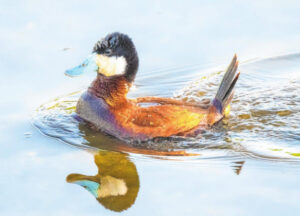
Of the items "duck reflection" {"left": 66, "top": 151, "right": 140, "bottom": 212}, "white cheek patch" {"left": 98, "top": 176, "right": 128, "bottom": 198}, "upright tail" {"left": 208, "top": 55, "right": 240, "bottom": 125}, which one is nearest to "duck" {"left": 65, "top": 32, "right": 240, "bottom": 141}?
"upright tail" {"left": 208, "top": 55, "right": 240, "bottom": 125}

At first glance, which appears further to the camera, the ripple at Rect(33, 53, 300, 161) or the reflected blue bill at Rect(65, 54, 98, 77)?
the reflected blue bill at Rect(65, 54, 98, 77)

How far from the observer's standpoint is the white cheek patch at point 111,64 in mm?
Answer: 7262

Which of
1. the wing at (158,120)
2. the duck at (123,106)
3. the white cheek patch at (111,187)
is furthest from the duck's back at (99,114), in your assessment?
the white cheek patch at (111,187)

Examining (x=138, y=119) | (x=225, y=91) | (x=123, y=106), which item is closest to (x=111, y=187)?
(x=138, y=119)

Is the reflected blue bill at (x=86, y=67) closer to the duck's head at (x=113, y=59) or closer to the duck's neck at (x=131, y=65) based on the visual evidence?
the duck's head at (x=113, y=59)

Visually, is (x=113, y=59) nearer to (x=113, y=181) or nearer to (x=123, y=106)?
(x=123, y=106)

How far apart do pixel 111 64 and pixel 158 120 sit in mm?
796

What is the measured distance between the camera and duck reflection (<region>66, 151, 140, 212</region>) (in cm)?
600

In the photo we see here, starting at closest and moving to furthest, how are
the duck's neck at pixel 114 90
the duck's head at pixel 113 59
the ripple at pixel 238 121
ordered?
the ripple at pixel 238 121 < the duck's head at pixel 113 59 < the duck's neck at pixel 114 90

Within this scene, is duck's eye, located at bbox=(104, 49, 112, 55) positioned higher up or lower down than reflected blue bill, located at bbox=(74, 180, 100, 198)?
higher up

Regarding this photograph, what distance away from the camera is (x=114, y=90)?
7371 mm

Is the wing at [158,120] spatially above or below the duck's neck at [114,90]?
below

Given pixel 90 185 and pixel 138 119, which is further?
pixel 138 119

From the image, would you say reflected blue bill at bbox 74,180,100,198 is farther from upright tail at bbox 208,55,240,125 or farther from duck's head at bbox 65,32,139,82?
upright tail at bbox 208,55,240,125
